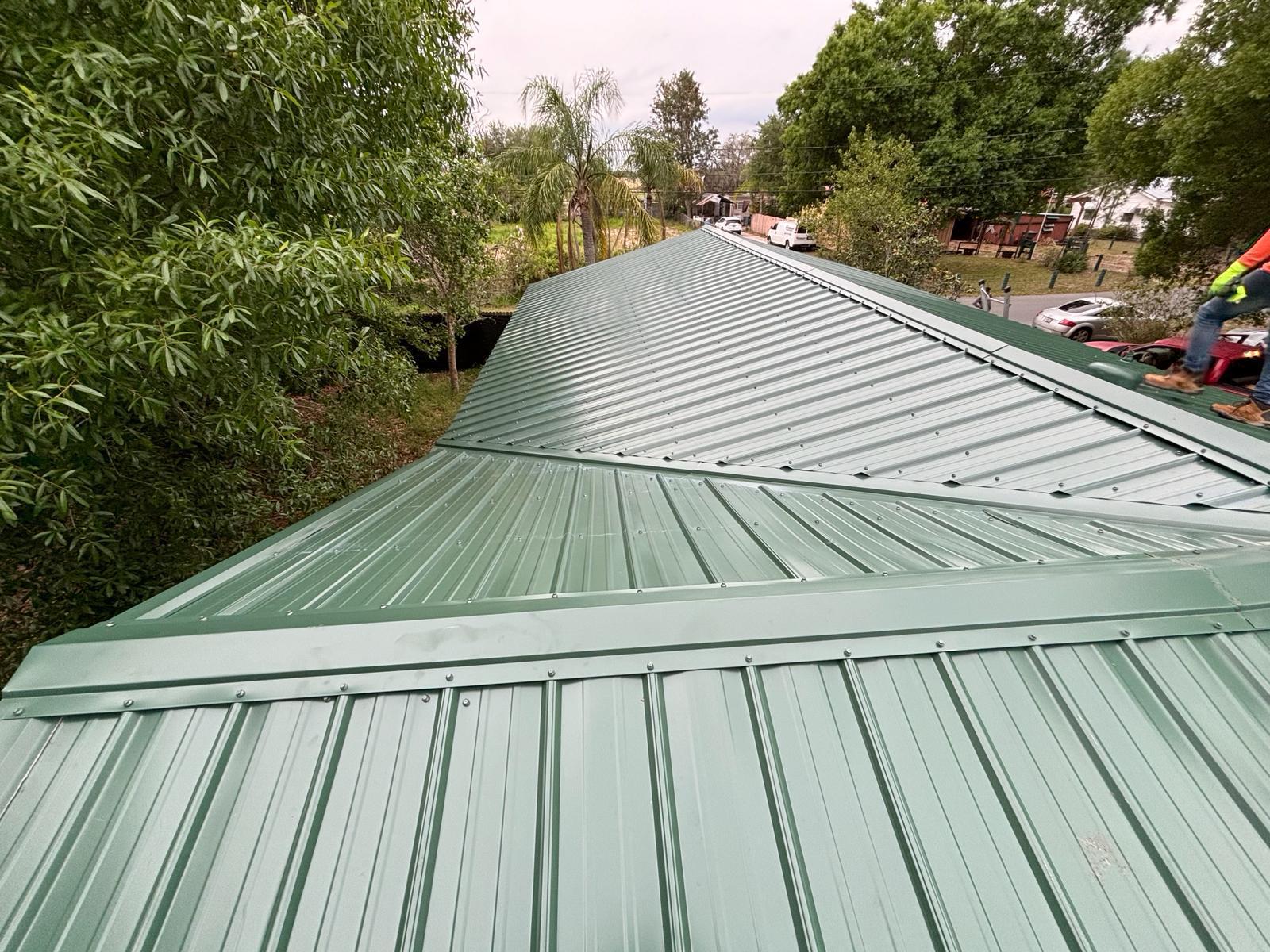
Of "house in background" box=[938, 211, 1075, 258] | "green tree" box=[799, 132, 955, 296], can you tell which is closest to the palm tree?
"green tree" box=[799, 132, 955, 296]

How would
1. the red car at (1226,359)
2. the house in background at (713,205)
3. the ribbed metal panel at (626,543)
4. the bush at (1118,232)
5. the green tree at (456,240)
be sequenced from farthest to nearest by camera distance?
the house in background at (713,205), the bush at (1118,232), the green tree at (456,240), the red car at (1226,359), the ribbed metal panel at (626,543)

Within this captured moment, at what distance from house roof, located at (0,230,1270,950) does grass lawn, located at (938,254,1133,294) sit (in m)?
28.6

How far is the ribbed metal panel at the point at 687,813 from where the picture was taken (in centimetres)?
132

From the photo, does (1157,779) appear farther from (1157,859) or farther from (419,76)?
(419,76)

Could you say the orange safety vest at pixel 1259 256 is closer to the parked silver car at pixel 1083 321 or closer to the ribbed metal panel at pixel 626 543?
the ribbed metal panel at pixel 626 543

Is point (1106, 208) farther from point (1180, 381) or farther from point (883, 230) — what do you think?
point (1180, 381)

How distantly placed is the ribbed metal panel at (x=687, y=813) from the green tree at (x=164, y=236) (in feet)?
6.99

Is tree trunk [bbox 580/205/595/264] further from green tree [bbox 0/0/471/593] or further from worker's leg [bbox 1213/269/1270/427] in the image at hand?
worker's leg [bbox 1213/269/1270/427]

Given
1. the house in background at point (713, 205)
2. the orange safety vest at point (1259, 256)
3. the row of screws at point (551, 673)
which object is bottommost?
the row of screws at point (551, 673)

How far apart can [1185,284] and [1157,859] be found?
81.0ft

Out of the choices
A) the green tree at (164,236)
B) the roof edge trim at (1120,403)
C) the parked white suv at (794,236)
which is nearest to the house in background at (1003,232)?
the parked white suv at (794,236)

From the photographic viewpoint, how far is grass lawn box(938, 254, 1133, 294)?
2752 centimetres

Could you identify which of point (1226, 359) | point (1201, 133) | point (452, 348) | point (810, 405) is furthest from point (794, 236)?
point (810, 405)

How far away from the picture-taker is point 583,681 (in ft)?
5.69
